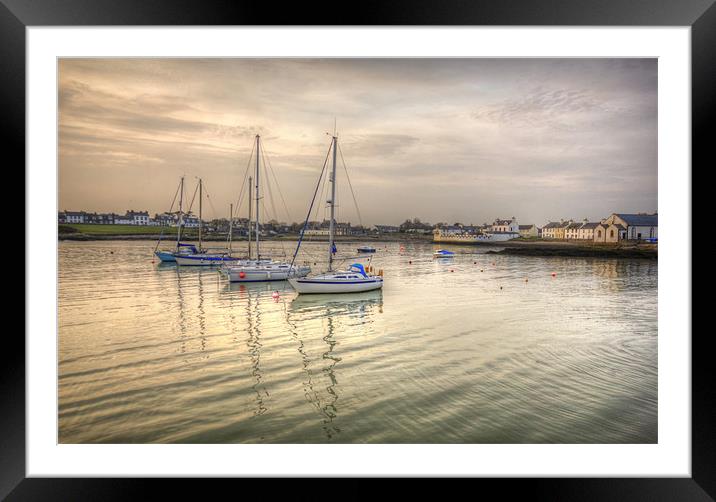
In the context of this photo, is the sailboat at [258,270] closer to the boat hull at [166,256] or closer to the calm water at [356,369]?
the calm water at [356,369]

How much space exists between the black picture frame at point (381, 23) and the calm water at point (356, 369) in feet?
2.58

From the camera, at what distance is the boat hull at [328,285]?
10188 millimetres

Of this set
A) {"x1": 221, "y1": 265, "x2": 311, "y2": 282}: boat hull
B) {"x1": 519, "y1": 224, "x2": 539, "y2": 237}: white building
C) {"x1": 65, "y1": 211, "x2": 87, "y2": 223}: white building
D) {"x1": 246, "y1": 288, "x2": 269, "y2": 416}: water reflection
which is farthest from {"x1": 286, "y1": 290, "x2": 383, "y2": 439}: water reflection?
{"x1": 519, "y1": 224, "x2": 539, "y2": 237}: white building

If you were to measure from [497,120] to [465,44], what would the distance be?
767 cm

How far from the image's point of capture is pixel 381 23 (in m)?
2.53

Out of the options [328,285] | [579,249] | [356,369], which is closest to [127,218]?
[328,285]

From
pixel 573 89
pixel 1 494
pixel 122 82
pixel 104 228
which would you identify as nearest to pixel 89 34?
pixel 1 494

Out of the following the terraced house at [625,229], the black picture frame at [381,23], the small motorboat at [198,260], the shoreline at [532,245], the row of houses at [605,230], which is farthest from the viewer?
the small motorboat at [198,260]

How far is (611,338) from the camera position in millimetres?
6387

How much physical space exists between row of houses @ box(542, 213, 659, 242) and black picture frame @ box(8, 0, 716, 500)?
31.0ft

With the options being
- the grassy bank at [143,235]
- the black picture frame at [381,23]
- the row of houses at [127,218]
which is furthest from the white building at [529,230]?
the black picture frame at [381,23]

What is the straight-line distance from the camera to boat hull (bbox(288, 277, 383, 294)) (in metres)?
10.2

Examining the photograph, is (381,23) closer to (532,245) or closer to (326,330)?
(326,330)

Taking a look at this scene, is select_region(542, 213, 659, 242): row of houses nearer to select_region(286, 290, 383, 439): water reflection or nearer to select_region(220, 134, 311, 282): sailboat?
select_region(286, 290, 383, 439): water reflection
